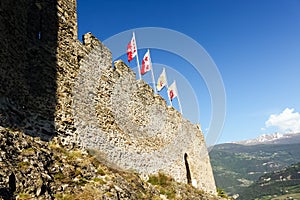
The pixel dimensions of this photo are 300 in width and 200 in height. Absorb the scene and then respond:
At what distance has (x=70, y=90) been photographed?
11.0 metres

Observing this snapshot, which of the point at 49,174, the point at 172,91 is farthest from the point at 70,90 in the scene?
the point at 172,91

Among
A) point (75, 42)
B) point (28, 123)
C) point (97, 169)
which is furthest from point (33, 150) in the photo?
point (75, 42)

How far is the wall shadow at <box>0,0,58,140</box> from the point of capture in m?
8.45

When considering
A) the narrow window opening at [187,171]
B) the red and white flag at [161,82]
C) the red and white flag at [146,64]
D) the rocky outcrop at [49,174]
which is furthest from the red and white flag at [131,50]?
the rocky outcrop at [49,174]

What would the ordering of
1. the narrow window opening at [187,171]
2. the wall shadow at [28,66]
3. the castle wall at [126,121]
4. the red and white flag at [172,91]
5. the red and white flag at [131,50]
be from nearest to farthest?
the wall shadow at [28,66]
the castle wall at [126,121]
the red and white flag at [131,50]
the narrow window opening at [187,171]
the red and white flag at [172,91]

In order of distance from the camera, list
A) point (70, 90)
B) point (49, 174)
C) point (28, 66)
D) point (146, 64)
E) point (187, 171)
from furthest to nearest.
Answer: point (187, 171) → point (146, 64) → point (70, 90) → point (28, 66) → point (49, 174)

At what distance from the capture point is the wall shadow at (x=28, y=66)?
845 cm

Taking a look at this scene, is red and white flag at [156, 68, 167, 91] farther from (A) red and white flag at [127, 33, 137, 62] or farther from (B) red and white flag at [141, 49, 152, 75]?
(A) red and white flag at [127, 33, 137, 62]

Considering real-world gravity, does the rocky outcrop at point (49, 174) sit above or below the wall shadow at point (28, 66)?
below

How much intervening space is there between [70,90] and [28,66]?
1847 mm

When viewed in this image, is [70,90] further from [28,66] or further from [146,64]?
[146,64]

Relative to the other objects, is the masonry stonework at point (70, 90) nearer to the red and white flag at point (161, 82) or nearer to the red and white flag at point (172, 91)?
the red and white flag at point (161, 82)

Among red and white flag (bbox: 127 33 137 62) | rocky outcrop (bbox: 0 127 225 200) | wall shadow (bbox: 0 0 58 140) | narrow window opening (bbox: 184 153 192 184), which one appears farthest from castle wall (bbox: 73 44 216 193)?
rocky outcrop (bbox: 0 127 225 200)

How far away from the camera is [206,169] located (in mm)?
25938
